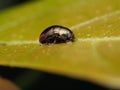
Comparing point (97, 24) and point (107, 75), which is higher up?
point (97, 24)

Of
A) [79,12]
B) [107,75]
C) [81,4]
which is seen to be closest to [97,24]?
[79,12]

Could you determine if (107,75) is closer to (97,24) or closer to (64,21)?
(97,24)

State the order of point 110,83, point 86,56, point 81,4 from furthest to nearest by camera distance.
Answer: point 81,4 → point 86,56 → point 110,83

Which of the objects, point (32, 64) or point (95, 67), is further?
point (32, 64)

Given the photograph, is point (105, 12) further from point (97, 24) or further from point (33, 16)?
point (33, 16)

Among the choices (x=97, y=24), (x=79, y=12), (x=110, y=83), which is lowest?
(x=110, y=83)

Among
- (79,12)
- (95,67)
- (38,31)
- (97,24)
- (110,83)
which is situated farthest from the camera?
(79,12)
